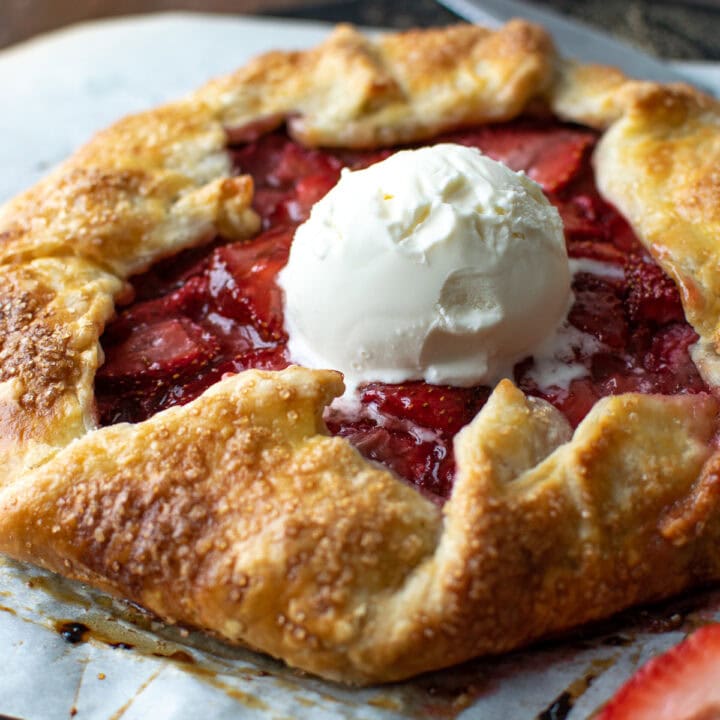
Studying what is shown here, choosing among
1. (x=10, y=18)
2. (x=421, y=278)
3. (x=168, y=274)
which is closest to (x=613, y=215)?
(x=421, y=278)

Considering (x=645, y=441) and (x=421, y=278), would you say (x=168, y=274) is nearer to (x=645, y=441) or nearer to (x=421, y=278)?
(x=421, y=278)

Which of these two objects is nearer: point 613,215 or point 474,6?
point 613,215

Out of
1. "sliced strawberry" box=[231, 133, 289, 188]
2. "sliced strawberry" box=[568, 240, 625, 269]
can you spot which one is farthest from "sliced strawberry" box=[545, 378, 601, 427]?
"sliced strawberry" box=[231, 133, 289, 188]

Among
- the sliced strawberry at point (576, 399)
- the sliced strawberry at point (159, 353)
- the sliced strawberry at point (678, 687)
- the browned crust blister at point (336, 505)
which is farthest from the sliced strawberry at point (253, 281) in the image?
the sliced strawberry at point (678, 687)

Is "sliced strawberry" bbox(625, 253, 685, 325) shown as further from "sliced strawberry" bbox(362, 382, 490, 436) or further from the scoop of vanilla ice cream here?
"sliced strawberry" bbox(362, 382, 490, 436)

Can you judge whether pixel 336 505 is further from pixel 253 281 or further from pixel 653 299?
pixel 653 299

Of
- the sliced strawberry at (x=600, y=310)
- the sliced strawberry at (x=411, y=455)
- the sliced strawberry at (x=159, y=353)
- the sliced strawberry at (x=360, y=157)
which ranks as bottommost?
the sliced strawberry at (x=411, y=455)

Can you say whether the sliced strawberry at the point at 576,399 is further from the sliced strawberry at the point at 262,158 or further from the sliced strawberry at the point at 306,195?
the sliced strawberry at the point at 262,158

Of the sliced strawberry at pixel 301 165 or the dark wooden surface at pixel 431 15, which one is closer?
the sliced strawberry at pixel 301 165
